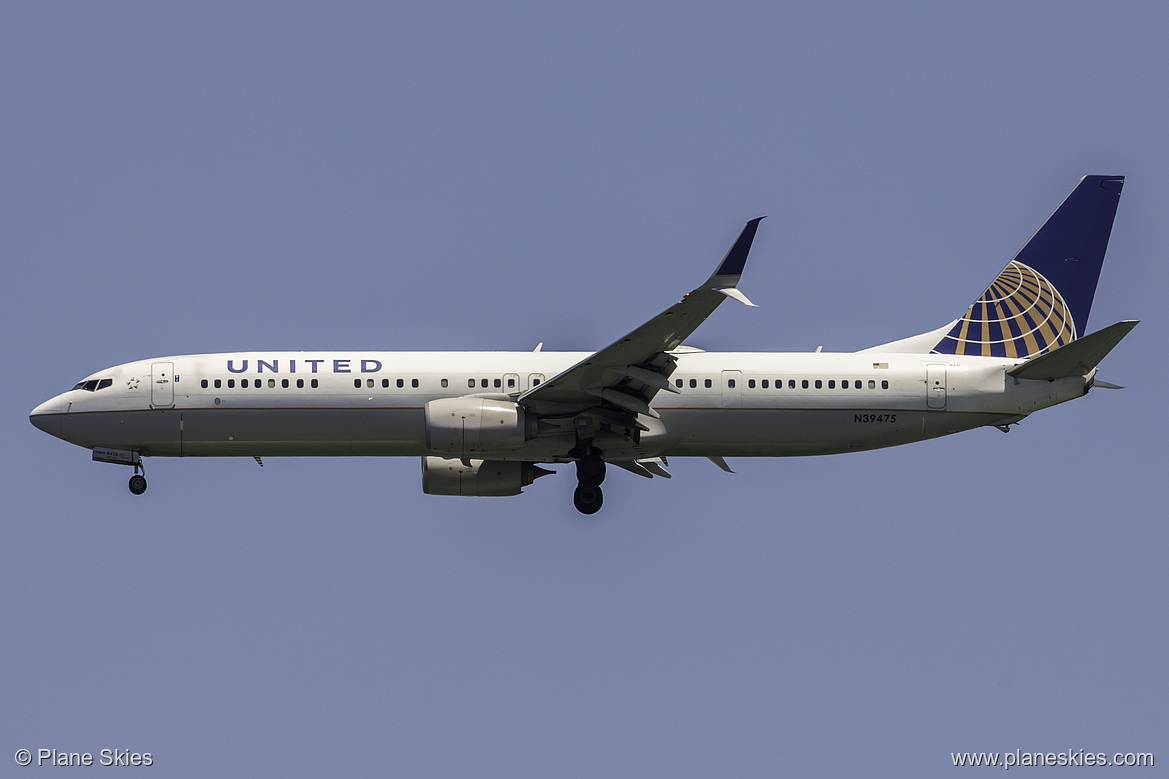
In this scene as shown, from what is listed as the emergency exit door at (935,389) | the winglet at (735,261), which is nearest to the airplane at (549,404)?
the emergency exit door at (935,389)

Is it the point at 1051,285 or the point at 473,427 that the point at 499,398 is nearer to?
the point at 473,427

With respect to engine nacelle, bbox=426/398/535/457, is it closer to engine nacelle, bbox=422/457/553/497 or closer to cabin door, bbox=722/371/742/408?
engine nacelle, bbox=422/457/553/497

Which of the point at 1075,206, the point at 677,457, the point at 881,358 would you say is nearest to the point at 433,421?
the point at 677,457

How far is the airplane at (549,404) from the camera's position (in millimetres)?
36844

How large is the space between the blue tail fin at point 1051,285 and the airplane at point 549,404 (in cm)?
221

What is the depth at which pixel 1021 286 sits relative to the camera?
135ft

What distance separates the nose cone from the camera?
3803 cm

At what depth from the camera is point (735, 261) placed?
103 feet

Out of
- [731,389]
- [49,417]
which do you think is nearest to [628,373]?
[731,389]

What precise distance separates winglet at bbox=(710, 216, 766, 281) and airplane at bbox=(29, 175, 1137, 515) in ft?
17.4

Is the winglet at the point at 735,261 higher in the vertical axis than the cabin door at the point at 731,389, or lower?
higher

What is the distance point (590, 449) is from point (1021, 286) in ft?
43.5

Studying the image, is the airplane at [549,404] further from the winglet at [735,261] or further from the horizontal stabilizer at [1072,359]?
the winglet at [735,261]

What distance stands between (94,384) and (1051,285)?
2555 centimetres
